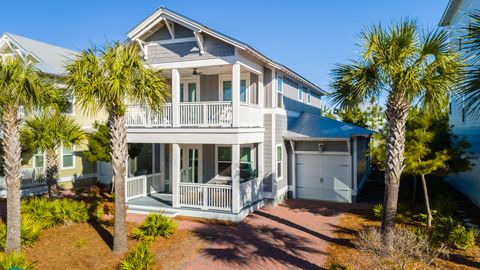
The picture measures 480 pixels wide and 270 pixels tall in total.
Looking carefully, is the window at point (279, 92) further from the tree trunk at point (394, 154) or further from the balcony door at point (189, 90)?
the tree trunk at point (394, 154)

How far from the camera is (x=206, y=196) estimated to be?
13789 mm

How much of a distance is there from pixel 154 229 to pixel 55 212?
4.37 meters

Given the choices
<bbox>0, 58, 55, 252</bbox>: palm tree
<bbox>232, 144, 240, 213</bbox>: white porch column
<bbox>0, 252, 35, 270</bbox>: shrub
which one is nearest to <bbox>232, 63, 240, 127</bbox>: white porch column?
<bbox>232, 144, 240, 213</bbox>: white porch column

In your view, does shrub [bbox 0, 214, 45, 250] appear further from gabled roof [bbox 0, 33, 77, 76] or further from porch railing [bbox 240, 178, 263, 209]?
gabled roof [bbox 0, 33, 77, 76]

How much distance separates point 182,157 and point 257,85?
17.9ft

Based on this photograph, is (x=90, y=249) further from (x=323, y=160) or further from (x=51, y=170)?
(x=323, y=160)

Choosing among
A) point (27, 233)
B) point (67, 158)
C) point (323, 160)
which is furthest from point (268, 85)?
point (67, 158)

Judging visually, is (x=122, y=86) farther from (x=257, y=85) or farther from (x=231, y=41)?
(x=257, y=85)

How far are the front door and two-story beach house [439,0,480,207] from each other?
11.9 m

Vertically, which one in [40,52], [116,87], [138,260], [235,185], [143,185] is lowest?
[138,260]

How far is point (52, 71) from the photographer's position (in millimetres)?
20922

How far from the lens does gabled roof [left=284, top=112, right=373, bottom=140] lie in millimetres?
15988

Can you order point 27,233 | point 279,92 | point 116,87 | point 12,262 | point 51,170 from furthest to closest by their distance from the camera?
point 279,92 → point 51,170 → point 27,233 → point 116,87 → point 12,262

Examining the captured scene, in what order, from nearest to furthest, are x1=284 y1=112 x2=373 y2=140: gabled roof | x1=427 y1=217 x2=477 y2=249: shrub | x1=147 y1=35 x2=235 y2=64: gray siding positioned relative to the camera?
1. x1=427 y1=217 x2=477 y2=249: shrub
2. x1=147 y1=35 x2=235 y2=64: gray siding
3. x1=284 y1=112 x2=373 y2=140: gabled roof
